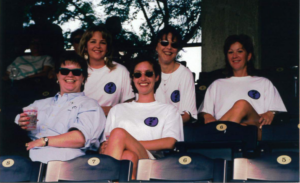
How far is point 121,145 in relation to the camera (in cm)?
374

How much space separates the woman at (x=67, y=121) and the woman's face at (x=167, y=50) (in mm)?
983

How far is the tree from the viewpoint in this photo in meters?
7.45

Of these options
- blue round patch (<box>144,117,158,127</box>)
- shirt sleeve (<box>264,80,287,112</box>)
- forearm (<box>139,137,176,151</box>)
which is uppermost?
shirt sleeve (<box>264,80,287,112</box>)

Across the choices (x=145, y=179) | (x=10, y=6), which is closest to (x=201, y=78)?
(x=145, y=179)

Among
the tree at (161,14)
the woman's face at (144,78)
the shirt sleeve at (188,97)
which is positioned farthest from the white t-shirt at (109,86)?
the tree at (161,14)

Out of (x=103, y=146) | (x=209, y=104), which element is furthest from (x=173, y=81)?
(x=103, y=146)

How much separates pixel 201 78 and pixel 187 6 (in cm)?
200

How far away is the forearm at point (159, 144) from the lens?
397 cm

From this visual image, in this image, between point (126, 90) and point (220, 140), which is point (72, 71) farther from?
point (220, 140)

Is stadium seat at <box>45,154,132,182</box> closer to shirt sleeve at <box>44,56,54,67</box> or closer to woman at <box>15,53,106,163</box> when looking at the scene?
woman at <box>15,53,106,163</box>

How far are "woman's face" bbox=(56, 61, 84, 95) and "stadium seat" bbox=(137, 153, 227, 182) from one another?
1.28 metres

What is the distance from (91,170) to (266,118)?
189cm

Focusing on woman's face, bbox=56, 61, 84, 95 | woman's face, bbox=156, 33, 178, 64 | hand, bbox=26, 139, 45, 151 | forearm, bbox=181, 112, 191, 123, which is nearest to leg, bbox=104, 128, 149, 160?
hand, bbox=26, 139, 45, 151

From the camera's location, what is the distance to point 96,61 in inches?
204
